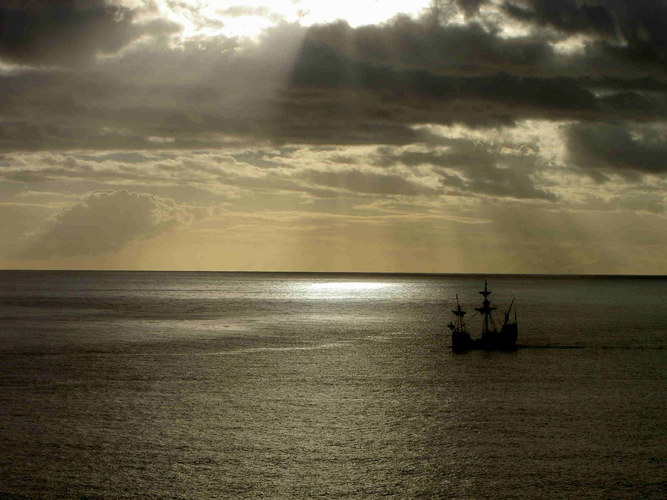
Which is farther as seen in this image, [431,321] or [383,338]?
[431,321]

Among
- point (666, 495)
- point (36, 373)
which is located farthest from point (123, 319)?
point (666, 495)

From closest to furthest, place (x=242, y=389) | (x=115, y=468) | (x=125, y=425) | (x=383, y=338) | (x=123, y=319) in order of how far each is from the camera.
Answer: (x=115, y=468) → (x=125, y=425) → (x=242, y=389) → (x=383, y=338) → (x=123, y=319)

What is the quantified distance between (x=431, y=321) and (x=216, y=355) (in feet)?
232

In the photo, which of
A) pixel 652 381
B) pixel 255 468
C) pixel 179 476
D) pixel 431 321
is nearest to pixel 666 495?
pixel 255 468

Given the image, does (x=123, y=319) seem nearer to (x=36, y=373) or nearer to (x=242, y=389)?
(x=36, y=373)

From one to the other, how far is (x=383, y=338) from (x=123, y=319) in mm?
60086

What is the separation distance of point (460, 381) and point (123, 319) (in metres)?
95.1

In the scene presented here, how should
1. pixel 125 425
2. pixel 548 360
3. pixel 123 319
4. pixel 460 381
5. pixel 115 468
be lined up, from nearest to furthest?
pixel 115 468 → pixel 125 425 → pixel 460 381 → pixel 548 360 → pixel 123 319

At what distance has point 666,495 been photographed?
35969 mm

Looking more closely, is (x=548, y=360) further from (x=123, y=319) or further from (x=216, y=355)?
(x=123, y=319)

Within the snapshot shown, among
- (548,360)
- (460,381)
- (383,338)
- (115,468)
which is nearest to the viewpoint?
(115,468)

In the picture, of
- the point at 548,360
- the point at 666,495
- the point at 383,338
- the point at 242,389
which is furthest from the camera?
the point at 383,338

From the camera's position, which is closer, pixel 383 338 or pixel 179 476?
pixel 179 476

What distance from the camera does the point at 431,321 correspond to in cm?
15100
